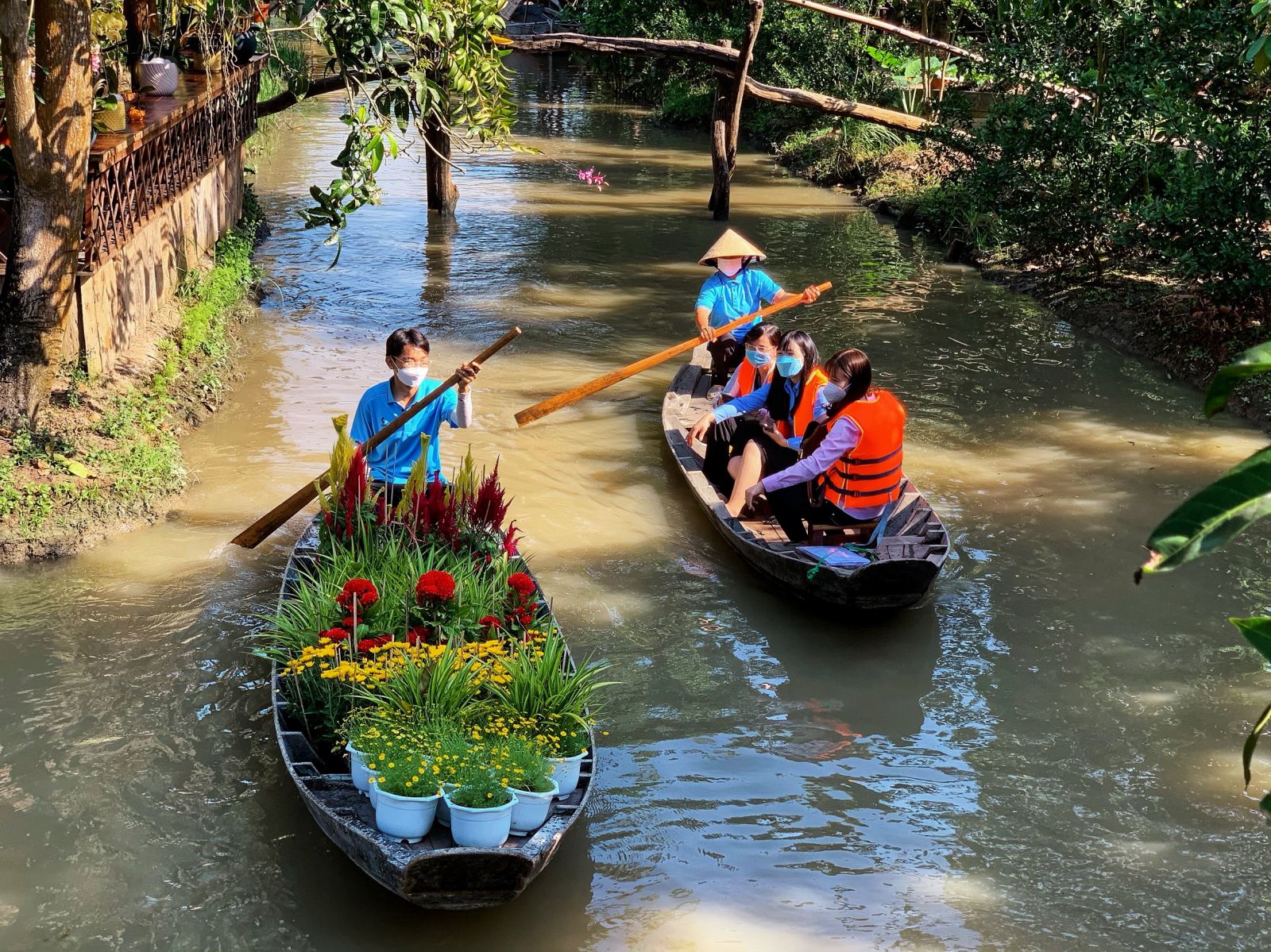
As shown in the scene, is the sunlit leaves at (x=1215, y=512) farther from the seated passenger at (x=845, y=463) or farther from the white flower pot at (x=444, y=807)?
the seated passenger at (x=845, y=463)

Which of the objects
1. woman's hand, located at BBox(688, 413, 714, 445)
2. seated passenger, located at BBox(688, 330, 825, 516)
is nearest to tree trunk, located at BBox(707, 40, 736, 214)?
woman's hand, located at BBox(688, 413, 714, 445)

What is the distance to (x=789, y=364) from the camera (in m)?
7.70

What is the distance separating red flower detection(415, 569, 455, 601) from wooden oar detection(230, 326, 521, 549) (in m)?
1.19

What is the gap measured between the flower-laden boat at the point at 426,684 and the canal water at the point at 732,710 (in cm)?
52

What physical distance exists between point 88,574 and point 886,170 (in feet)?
52.2

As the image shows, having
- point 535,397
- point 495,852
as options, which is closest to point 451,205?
point 535,397

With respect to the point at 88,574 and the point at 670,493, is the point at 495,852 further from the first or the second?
the point at 670,493

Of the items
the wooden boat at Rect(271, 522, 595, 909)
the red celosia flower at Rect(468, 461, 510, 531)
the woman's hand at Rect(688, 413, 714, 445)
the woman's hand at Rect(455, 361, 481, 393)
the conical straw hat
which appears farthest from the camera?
the conical straw hat

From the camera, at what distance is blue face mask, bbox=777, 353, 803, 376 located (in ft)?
25.1

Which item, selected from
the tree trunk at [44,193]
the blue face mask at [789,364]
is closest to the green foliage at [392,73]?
the tree trunk at [44,193]

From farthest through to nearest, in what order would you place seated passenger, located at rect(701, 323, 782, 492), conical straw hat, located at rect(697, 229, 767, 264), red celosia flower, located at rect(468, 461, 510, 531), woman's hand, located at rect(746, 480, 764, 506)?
conical straw hat, located at rect(697, 229, 767, 264) → seated passenger, located at rect(701, 323, 782, 492) → woman's hand, located at rect(746, 480, 764, 506) → red celosia flower, located at rect(468, 461, 510, 531)

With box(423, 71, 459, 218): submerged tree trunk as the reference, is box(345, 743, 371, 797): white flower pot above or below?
below

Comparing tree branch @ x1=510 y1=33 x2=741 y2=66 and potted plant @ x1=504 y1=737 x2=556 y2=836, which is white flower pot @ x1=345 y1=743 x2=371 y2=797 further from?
tree branch @ x1=510 y1=33 x2=741 y2=66

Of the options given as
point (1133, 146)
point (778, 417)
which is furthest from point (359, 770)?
point (1133, 146)
